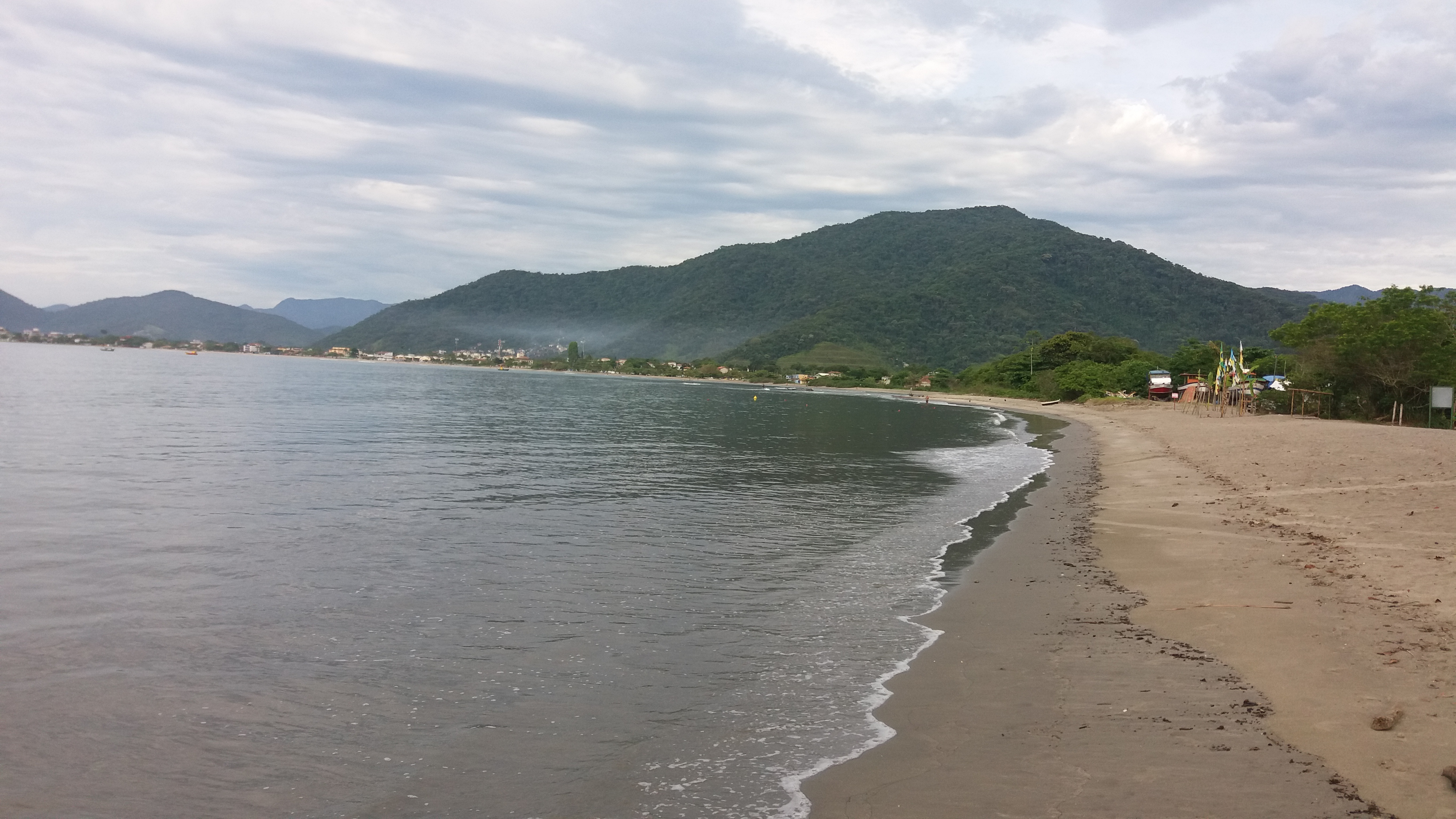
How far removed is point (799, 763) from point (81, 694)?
21.4ft

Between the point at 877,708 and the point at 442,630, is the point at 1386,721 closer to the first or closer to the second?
the point at 877,708

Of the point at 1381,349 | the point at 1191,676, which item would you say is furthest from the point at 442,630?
the point at 1381,349

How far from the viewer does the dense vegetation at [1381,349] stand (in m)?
42.0

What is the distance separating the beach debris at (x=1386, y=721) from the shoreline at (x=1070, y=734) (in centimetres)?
71

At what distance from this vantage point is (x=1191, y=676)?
7.97 metres

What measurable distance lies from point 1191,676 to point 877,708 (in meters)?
2.97

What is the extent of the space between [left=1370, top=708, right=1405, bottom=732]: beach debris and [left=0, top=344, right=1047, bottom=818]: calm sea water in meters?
3.65

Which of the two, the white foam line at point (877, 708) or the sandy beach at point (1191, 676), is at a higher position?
the sandy beach at point (1191, 676)

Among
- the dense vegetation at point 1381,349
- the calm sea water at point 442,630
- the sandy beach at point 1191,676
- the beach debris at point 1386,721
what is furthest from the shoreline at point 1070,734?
the dense vegetation at point 1381,349

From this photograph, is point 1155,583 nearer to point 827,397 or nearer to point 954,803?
point 954,803

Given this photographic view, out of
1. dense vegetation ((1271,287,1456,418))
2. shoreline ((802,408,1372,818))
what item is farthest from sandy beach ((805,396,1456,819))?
dense vegetation ((1271,287,1456,418))

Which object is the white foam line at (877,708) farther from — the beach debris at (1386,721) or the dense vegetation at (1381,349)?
the dense vegetation at (1381,349)

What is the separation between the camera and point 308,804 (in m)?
5.90

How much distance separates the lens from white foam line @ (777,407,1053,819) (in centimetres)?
582
